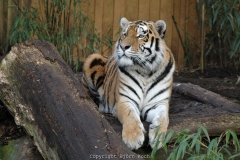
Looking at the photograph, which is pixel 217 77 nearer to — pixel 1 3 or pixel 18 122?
pixel 1 3

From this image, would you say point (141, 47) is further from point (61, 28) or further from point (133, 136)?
point (61, 28)

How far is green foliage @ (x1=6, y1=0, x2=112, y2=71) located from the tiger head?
2480 mm

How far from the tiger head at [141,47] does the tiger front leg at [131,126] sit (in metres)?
0.38

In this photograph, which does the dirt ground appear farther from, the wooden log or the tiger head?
the tiger head

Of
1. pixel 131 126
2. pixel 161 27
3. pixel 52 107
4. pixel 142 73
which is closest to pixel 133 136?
pixel 131 126

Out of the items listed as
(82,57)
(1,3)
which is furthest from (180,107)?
(1,3)

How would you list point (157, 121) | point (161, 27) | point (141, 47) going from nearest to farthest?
point (157, 121)
point (141, 47)
point (161, 27)

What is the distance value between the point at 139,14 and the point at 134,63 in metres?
4.37

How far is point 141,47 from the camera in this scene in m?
4.86

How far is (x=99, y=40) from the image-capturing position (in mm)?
7977

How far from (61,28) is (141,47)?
2.93m

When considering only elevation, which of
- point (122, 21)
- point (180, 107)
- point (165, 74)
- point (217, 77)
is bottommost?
point (217, 77)

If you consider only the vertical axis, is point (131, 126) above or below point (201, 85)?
above

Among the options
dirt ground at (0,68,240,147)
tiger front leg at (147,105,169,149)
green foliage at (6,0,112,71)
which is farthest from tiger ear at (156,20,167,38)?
green foliage at (6,0,112,71)
